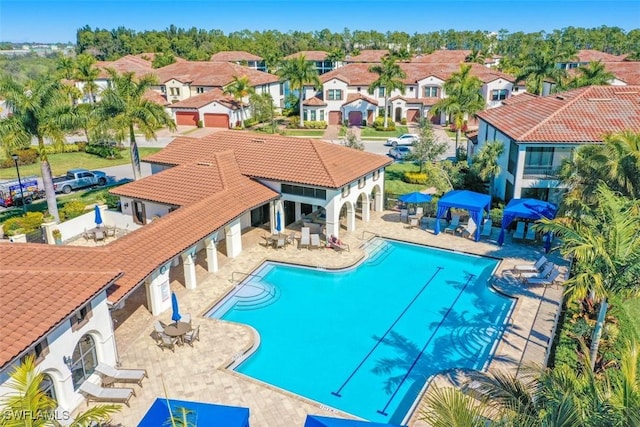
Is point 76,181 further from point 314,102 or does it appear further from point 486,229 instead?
point 314,102

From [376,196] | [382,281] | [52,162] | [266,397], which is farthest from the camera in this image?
[52,162]

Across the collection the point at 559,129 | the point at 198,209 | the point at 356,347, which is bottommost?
the point at 356,347

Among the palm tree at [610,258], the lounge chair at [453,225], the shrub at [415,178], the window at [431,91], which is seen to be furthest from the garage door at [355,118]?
the palm tree at [610,258]

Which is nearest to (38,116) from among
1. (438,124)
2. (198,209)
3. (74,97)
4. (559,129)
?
(198,209)

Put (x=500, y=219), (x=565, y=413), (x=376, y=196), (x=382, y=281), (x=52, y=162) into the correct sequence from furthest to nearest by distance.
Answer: (x=52, y=162), (x=376, y=196), (x=500, y=219), (x=382, y=281), (x=565, y=413)

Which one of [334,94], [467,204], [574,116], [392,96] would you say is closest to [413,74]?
[392,96]

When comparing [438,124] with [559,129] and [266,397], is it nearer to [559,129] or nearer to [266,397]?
[559,129]

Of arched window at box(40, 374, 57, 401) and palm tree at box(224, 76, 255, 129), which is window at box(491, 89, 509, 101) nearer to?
palm tree at box(224, 76, 255, 129)
